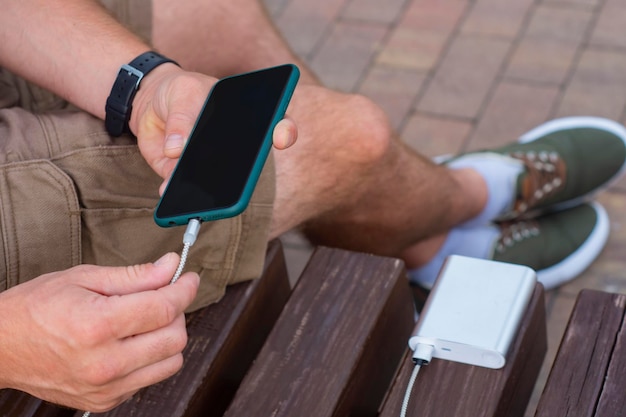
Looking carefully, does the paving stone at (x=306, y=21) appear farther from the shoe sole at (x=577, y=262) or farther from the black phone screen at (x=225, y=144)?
the black phone screen at (x=225, y=144)

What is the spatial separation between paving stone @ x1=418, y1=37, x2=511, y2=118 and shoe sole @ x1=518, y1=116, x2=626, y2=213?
0.77 feet

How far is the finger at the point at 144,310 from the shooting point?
0.91 meters

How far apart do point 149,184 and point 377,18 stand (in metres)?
1.59

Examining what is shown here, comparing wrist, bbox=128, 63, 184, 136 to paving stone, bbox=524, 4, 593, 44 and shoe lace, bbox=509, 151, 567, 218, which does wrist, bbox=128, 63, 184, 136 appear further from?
paving stone, bbox=524, 4, 593, 44

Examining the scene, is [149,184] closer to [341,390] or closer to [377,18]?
[341,390]

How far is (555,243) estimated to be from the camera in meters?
1.94

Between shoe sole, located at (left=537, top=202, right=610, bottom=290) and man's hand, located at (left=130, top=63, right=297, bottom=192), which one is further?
shoe sole, located at (left=537, top=202, right=610, bottom=290)

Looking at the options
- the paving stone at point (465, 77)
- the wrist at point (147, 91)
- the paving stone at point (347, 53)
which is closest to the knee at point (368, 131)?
the wrist at point (147, 91)

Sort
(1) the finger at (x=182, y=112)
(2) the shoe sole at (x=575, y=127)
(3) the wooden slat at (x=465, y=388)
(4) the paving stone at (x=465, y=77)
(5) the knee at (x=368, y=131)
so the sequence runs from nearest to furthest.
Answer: (3) the wooden slat at (x=465, y=388)
(1) the finger at (x=182, y=112)
(5) the knee at (x=368, y=131)
(2) the shoe sole at (x=575, y=127)
(4) the paving stone at (x=465, y=77)

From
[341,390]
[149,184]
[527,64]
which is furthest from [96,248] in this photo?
[527,64]

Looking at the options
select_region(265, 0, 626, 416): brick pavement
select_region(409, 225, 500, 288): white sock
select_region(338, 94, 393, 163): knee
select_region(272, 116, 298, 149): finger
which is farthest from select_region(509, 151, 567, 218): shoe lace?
select_region(272, 116, 298, 149): finger

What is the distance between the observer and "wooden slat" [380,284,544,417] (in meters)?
1.01

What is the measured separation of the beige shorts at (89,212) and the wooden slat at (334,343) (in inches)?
4.4

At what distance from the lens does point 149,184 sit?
49.8 inches
